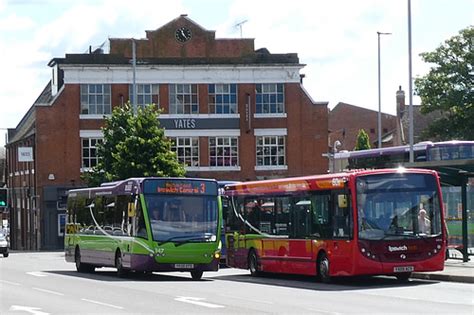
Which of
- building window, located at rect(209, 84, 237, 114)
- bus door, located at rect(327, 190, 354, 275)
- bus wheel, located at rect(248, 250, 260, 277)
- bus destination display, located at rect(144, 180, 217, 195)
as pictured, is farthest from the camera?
building window, located at rect(209, 84, 237, 114)

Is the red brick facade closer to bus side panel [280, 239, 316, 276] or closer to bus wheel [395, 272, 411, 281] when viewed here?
bus side panel [280, 239, 316, 276]

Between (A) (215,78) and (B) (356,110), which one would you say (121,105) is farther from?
(B) (356,110)

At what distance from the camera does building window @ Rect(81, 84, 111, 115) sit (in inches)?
2820

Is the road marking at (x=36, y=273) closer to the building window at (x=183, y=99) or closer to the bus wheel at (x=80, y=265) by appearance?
the bus wheel at (x=80, y=265)

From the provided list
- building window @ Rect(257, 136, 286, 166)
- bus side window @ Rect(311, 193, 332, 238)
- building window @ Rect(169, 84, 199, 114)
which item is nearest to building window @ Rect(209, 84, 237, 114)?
building window @ Rect(169, 84, 199, 114)

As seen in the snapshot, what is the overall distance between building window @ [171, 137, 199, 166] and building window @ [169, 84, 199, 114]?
1.85 m

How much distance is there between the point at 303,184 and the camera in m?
29.2

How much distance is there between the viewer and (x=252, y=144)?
72.8 m

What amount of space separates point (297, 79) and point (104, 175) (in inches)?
636

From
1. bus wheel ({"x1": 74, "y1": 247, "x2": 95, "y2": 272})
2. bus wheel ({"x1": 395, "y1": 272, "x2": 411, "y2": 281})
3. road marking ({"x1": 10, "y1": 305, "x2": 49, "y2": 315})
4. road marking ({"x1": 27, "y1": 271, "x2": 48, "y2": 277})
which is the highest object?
road marking ({"x1": 10, "y1": 305, "x2": 49, "y2": 315})

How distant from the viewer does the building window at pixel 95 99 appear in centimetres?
7162

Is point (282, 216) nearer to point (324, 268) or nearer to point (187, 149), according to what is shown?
point (324, 268)

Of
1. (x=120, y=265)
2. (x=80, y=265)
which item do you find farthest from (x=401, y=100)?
(x=120, y=265)

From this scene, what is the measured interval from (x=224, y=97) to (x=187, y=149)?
13.9 feet
